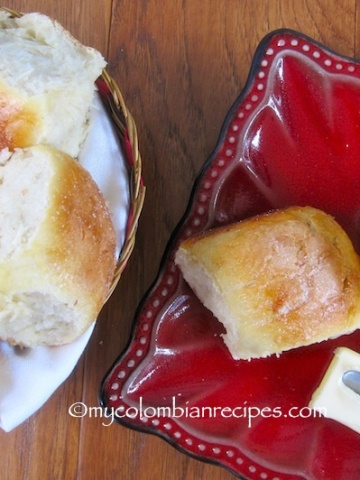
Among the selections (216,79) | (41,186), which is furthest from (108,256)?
(216,79)

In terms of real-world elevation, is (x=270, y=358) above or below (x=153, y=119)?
below

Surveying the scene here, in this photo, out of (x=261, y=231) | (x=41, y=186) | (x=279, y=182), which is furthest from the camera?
(x=279, y=182)

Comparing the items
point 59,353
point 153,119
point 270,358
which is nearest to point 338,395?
point 270,358

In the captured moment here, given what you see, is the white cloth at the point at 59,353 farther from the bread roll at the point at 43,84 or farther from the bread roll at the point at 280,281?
the bread roll at the point at 280,281

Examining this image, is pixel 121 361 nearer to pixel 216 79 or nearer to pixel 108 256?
pixel 108 256

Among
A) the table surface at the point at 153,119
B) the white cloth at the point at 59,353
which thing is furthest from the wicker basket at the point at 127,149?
the table surface at the point at 153,119

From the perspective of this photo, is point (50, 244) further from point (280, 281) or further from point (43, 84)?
point (280, 281)
